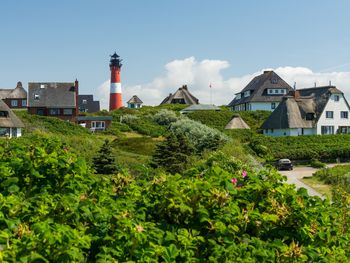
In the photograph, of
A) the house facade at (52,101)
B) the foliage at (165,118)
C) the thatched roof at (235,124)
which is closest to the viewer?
the thatched roof at (235,124)

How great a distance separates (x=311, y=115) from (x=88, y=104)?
247 ft

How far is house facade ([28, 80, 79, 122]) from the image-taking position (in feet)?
239

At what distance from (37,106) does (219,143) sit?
39.3 metres

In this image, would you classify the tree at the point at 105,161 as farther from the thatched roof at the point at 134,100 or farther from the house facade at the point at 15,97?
the thatched roof at the point at 134,100

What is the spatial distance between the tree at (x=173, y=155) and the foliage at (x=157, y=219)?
24.5 metres

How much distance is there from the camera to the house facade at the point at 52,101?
72.9m

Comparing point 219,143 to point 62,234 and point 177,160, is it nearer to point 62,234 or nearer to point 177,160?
point 177,160

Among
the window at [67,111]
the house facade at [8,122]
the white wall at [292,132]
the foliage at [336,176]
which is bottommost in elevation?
the foliage at [336,176]

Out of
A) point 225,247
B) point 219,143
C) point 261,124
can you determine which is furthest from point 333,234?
point 261,124

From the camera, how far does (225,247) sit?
587 centimetres

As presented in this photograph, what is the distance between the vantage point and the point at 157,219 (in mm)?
6570

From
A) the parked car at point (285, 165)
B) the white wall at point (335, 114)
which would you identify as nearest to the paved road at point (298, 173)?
the parked car at point (285, 165)

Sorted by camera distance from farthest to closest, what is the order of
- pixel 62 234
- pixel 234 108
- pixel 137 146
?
pixel 234 108 < pixel 137 146 < pixel 62 234

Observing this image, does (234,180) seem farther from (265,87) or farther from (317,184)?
(265,87)
